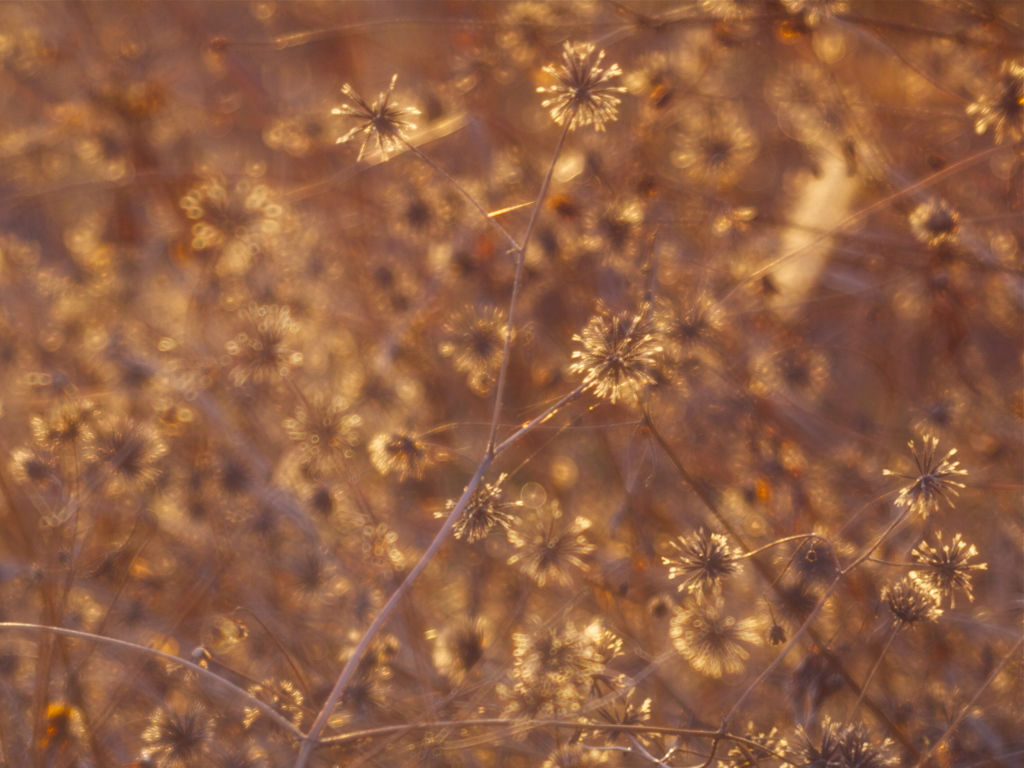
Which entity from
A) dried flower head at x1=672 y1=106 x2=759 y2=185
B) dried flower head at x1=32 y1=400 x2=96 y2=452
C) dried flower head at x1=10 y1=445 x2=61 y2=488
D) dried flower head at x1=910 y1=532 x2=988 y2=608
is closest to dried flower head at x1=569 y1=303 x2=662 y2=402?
dried flower head at x1=910 y1=532 x2=988 y2=608

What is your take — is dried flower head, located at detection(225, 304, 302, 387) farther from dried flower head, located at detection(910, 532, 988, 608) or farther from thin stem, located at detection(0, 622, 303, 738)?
dried flower head, located at detection(910, 532, 988, 608)

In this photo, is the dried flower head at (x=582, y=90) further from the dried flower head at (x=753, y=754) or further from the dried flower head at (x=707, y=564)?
the dried flower head at (x=753, y=754)

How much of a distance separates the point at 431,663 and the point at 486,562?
1.78 feet

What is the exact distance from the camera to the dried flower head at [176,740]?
2.05m

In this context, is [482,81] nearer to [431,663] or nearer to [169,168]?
[169,168]

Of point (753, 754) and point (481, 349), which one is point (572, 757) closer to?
point (753, 754)

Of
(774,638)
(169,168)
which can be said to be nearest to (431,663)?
(774,638)

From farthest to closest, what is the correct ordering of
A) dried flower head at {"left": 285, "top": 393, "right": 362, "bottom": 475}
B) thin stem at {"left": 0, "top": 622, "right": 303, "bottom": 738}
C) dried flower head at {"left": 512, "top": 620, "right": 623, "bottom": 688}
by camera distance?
dried flower head at {"left": 285, "top": 393, "right": 362, "bottom": 475} → dried flower head at {"left": 512, "top": 620, "right": 623, "bottom": 688} → thin stem at {"left": 0, "top": 622, "right": 303, "bottom": 738}

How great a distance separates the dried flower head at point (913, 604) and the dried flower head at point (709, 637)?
0.35 m

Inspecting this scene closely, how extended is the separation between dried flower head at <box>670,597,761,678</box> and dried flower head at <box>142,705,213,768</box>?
1369 mm

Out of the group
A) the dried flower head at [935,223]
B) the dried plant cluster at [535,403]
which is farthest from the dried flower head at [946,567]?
the dried flower head at [935,223]

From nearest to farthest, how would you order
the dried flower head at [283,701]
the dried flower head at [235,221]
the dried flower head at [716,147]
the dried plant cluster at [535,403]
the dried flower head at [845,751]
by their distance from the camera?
the dried flower head at [845,751] → the dried flower head at [283,701] → the dried plant cluster at [535,403] → the dried flower head at [716,147] → the dried flower head at [235,221]

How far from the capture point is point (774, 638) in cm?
196

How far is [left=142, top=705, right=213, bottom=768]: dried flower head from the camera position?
2.05 metres
